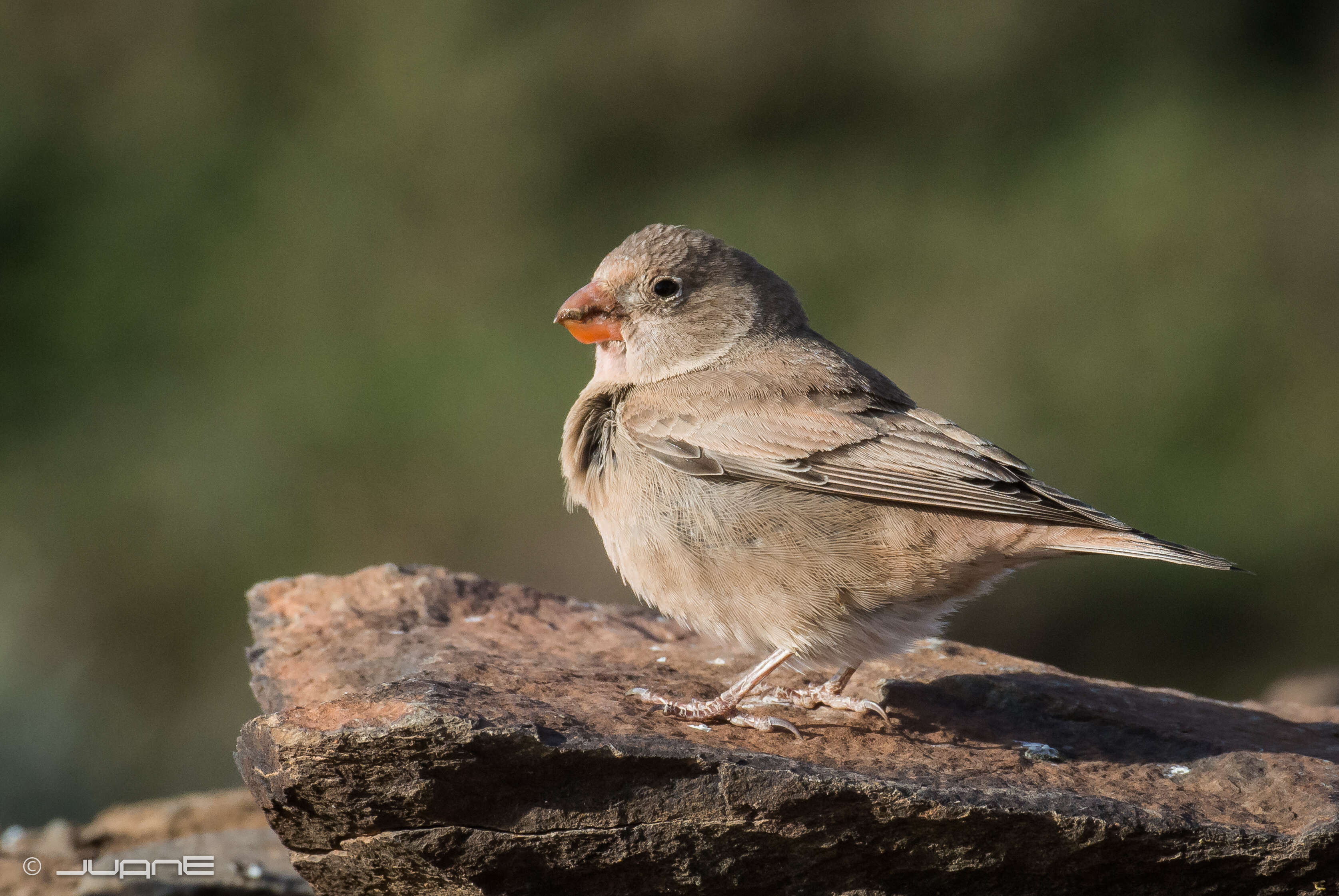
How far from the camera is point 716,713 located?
4227 mm

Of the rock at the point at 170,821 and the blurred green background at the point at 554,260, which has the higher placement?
the blurred green background at the point at 554,260

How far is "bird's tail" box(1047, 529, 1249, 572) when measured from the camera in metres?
3.79

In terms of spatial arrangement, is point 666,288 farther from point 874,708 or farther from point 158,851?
point 158,851

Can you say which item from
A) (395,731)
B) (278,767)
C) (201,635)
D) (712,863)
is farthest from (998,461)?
(201,635)

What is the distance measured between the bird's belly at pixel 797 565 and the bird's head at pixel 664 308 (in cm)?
79

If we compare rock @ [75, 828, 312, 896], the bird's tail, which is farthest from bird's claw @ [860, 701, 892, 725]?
rock @ [75, 828, 312, 896]

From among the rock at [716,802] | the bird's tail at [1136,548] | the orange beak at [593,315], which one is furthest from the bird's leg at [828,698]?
the orange beak at [593,315]

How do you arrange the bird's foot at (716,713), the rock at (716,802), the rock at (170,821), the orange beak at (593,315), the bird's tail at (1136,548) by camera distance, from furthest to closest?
the rock at (170,821) → the orange beak at (593,315) → the bird's foot at (716,713) → the bird's tail at (1136,548) → the rock at (716,802)

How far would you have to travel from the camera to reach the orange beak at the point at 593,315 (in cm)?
519

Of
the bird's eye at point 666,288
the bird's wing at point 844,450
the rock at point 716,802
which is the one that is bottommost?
the rock at point 716,802

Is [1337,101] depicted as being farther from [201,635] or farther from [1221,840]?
[201,635]

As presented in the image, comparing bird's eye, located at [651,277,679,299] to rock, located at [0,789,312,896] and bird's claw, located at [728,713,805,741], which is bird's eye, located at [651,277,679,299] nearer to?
bird's claw, located at [728,713,805,741]

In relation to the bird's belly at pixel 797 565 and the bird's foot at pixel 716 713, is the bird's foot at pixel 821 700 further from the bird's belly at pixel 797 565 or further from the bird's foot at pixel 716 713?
the bird's foot at pixel 716 713

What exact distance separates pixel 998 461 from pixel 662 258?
1.61m
